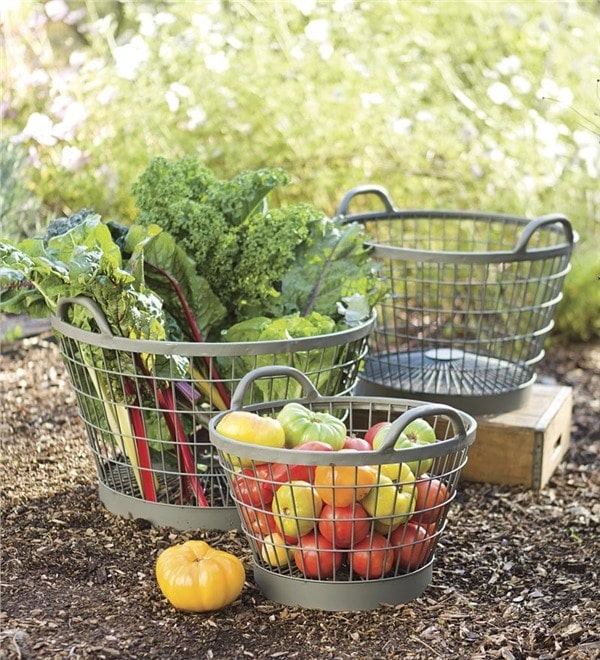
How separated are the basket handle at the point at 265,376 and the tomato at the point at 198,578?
36cm

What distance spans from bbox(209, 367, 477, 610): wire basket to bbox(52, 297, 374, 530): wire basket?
27 centimetres

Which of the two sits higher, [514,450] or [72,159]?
[72,159]

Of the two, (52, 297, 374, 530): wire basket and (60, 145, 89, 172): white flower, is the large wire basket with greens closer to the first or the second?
(52, 297, 374, 530): wire basket

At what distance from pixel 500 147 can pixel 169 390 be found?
3128 mm

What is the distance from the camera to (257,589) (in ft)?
8.46

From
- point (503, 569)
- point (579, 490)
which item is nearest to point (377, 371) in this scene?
point (579, 490)

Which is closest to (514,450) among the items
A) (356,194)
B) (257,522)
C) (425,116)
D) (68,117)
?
(356,194)

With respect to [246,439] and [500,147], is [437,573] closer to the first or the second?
[246,439]

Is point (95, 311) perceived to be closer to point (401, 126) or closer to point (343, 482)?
point (343, 482)

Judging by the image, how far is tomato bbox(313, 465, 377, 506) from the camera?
2328mm

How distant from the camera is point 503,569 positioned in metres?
2.81

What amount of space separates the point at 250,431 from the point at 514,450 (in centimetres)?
135

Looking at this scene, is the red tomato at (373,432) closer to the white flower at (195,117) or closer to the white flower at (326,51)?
the white flower at (195,117)

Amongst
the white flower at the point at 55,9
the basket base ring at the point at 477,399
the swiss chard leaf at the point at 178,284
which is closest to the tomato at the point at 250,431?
the swiss chard leaf at the point at 178,284
